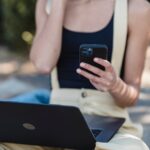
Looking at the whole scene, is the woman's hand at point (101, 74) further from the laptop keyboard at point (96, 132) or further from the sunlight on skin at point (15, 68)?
the sunlight on skin at point (15, 68)

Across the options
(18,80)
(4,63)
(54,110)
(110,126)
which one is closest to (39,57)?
(110,126)

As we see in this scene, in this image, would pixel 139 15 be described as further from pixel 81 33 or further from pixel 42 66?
pixel 42 66

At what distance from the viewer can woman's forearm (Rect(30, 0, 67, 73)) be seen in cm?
336

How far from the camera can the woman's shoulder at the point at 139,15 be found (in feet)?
10.8

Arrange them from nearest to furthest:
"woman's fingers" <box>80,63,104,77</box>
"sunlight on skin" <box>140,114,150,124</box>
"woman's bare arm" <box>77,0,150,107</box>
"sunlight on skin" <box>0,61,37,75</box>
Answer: "woman's fingers" <box>80,63,104,77</box> → "woman's bare arm" <box>77,0,150,107</box> → "sunlight on skin" <box>140,114,150,124</box> → "sunlight on skin" <box>0,61,37,75</box>

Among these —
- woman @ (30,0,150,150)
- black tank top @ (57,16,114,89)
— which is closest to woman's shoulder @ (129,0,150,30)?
woman @ (30,0,150,150)

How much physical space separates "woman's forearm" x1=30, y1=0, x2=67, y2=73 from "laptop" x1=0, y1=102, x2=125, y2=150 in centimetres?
59

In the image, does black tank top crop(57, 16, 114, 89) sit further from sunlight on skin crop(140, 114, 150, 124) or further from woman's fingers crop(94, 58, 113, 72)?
sunlight on skin crop(140, 114, 150, 124)

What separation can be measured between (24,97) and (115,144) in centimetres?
95

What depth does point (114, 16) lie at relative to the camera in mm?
3354

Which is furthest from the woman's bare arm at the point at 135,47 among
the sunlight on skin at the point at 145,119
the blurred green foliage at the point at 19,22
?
the blurred green foliage at the point at 19,22

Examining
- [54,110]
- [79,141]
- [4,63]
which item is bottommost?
[4,63]

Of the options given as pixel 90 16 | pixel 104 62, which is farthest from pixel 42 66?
pixel 104 62

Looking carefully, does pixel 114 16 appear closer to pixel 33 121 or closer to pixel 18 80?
pixel 33 121
